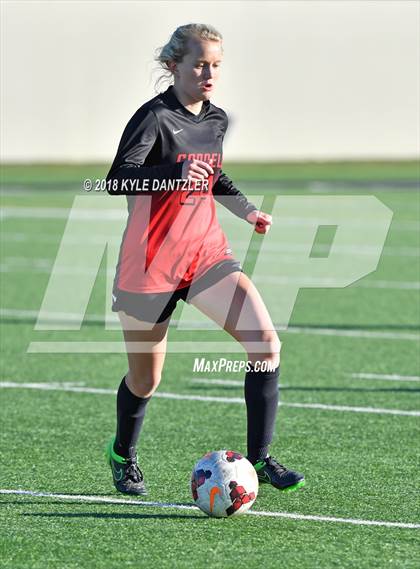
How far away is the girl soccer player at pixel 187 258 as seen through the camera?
18.5 feet

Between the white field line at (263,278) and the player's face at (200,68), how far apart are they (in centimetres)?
910

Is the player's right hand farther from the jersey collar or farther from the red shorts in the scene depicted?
the red shorts

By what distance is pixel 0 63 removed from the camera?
34.9 metres

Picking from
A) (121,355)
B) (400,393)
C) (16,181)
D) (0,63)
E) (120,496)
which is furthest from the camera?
(0,63)

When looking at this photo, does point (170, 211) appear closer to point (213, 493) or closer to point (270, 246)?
point (213, 493)

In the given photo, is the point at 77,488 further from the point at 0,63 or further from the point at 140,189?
the point at 0,63

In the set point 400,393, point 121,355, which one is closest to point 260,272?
point 121,355

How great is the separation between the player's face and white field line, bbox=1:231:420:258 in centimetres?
1239

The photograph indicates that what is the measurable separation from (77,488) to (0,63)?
1194 inches

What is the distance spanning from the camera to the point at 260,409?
5.78 m

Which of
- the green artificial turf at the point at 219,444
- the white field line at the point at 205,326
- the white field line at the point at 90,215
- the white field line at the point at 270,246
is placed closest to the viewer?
the green artificial turf at the point at 219,444

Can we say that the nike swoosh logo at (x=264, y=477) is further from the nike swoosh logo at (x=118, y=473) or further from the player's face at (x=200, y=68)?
the player's face at (x=200, y=68)

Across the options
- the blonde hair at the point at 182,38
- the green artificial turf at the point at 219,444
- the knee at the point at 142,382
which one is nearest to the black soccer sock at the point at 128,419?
the knee at the point at 142,382

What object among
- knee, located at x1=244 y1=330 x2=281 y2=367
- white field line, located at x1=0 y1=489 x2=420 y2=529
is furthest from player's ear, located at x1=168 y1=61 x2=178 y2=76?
white field line, located at x1=0 y1=489 x2=420 y2=529
